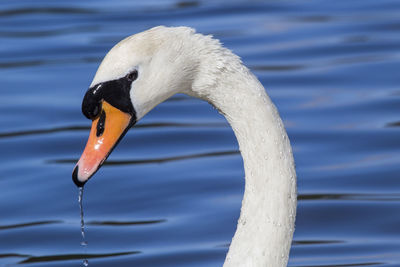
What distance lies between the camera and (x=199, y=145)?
8.53 meters

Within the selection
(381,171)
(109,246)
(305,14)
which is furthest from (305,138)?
(305,14)

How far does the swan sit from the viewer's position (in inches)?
168

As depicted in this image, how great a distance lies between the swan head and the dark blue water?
2.12m

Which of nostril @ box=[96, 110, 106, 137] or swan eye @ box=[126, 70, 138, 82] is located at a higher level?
swan eye @ box=[126, 70, 138, 82]

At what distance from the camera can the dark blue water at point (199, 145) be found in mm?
6766

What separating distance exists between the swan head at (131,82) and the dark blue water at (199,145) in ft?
6.97

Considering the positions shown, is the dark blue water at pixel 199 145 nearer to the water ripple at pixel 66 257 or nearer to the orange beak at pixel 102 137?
the water ripple at pixel 66 257

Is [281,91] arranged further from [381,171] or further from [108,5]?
[108,5]

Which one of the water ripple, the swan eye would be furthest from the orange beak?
the water ripple

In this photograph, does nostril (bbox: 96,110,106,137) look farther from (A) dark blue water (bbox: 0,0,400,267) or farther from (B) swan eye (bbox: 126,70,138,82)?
(A) dark blue water (bbox: 0,0,400,267)

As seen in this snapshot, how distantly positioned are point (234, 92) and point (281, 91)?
5.33 m

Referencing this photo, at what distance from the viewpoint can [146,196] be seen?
24.8 feet

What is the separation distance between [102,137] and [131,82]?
0.95 feet

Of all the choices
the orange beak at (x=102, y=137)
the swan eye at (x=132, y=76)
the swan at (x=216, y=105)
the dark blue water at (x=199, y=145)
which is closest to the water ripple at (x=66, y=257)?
the dark blue water at (x=199, y=145)
